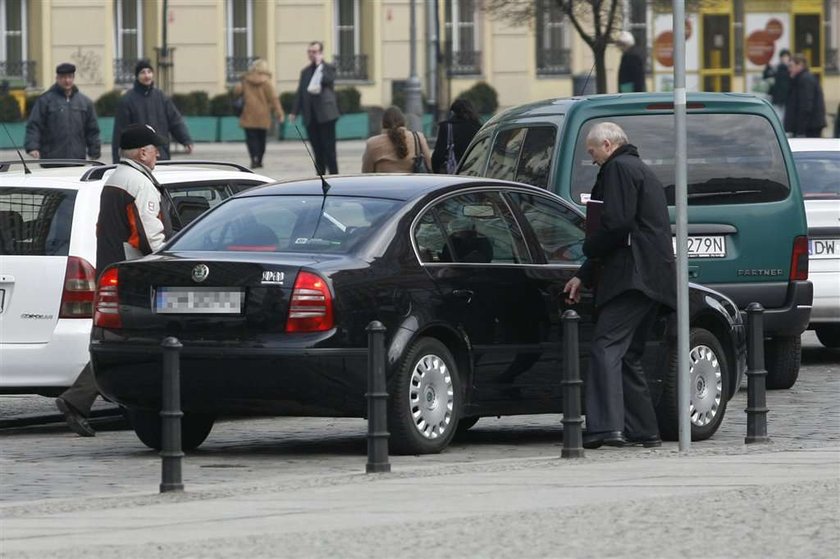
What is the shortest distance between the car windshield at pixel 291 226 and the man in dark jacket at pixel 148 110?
9953mm

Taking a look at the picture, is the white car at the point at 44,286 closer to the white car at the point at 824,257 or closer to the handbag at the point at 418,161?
the white car at the point at 824,257

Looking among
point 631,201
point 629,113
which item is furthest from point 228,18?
point 631,201

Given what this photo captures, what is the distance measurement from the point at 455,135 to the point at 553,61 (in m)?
32.0

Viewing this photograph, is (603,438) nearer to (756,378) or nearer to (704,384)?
(756,378)

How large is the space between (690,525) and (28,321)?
525 centimetres

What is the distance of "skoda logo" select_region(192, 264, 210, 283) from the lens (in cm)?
1068

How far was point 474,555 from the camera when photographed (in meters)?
7.44

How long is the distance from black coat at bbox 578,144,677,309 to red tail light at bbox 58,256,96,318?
9.40 ft

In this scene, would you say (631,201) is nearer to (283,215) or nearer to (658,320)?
(658,320)

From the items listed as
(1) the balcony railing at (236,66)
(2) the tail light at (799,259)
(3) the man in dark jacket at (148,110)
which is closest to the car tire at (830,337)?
(2) the tail light at (799,259)

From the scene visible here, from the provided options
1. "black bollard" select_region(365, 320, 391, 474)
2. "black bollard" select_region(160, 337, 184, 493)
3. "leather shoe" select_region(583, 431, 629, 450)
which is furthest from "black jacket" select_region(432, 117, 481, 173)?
"black bollard" select_region(160, 337, 184, 493)

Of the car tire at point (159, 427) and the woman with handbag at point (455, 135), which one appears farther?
the woman with handbag at point (455, 135)

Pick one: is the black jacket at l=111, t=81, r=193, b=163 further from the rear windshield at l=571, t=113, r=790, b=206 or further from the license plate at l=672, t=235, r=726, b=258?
the license plate at l=672, t=235, r=726, b=258

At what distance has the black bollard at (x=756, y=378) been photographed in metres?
11.2
